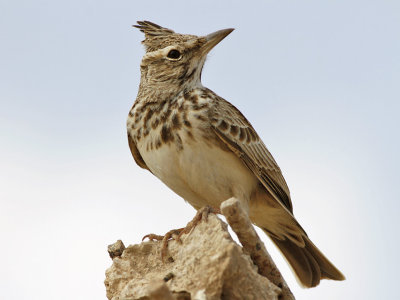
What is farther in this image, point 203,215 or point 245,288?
point 203,215

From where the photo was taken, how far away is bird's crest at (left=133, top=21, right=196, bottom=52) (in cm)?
924

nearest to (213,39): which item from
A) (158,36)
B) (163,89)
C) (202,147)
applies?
(158,36)

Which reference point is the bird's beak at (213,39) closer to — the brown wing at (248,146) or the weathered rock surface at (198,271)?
the brown wing at (248,146)

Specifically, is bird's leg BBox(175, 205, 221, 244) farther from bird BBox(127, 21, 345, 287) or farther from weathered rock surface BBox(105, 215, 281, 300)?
bird BBox(127, 21, 345, 287)

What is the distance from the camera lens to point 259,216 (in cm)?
926

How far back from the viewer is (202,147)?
26.4ft

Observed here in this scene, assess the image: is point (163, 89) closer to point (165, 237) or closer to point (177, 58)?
point (177, 58)

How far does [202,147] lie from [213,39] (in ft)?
6.18

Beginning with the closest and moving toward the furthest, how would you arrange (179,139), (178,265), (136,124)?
(178,265), (179,139), (136,124)

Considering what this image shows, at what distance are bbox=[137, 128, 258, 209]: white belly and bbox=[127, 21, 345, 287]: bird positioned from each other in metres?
0.01

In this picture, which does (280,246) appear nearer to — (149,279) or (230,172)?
(230,172)

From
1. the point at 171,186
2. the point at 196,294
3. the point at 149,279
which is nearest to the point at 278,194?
the point at 171,186

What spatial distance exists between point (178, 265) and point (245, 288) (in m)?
0.85

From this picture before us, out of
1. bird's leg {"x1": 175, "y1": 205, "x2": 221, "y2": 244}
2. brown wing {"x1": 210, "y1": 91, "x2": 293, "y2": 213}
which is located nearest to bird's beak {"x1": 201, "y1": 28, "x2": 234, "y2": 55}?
brown wing {"x1": 210, "y1": 91, "x2": 293, "y2": 213}
